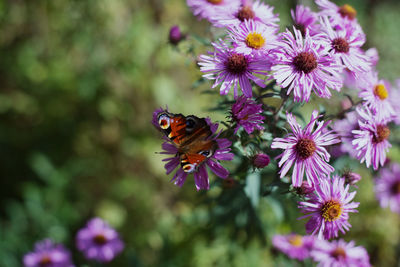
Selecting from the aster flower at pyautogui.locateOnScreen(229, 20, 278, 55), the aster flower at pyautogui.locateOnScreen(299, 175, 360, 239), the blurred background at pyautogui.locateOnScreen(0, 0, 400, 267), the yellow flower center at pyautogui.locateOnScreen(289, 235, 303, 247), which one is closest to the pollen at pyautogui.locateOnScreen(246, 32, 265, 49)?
the aster flower at pyautogui.locateOnScreen(229, 20, 278, 55)

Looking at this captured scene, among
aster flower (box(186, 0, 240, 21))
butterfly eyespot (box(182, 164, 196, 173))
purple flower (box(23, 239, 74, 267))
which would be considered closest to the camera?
butterfly eyespot (box(182, 164, 196, 173))

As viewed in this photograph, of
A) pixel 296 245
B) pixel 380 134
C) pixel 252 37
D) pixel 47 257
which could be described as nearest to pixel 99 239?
pixel 47 257

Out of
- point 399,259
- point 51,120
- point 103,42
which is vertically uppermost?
point 103,42

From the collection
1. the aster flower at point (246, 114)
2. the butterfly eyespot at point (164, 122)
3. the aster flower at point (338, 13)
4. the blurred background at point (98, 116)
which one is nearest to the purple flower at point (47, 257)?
the blurred background at point (98, 116)

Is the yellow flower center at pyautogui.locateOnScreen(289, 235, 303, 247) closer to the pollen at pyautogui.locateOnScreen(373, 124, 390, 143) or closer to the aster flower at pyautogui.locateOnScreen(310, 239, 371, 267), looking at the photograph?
the aster flower at pyautogui.locateOnScreen(310, 239, 371, 267)

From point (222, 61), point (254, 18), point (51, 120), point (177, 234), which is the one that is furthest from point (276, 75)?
point (51, 120)

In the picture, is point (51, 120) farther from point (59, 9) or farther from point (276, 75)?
point (276, 75)

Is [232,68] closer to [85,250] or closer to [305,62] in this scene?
[305,62]
